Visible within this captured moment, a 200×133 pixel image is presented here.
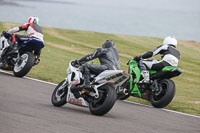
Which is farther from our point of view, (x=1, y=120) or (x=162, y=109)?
(x=162, y=109)

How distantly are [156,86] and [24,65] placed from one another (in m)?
3.95

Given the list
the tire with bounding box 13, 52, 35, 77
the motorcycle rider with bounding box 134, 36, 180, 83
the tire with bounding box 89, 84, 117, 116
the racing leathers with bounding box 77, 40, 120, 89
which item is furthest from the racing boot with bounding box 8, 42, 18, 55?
Result: the tire with bounding box 89, 84, 117, 116

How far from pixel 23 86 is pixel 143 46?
23621 millimetres

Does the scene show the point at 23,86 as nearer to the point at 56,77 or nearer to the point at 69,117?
the point at 56,77

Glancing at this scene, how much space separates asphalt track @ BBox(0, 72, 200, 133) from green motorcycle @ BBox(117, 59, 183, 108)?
0.37 m

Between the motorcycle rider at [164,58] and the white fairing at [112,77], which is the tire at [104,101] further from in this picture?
the motorcycle rider at [164,58]

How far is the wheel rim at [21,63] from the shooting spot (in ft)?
42.6

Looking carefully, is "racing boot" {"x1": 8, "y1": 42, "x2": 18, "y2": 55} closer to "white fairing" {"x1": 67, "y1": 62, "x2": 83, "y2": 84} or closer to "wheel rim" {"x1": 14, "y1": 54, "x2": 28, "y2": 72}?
"wheel rim" {"x1": 14, "y1": 54, "x2": 28, "y2": 72}

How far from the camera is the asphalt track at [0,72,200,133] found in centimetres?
653

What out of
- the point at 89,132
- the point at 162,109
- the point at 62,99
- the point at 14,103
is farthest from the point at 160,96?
the point at 89,132

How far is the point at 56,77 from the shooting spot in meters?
14.7

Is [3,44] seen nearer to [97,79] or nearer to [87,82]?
[87,82]

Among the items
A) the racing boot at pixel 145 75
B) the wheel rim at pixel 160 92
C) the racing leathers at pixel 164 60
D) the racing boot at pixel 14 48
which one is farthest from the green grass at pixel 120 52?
the racing boot at pixel 14 48

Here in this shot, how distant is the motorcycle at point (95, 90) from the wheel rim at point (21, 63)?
13.2 ft
